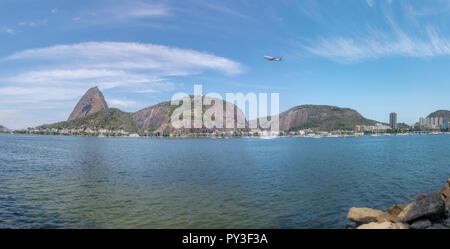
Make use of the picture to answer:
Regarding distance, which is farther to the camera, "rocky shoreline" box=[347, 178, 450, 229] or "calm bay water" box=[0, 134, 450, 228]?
"calm bay water" box=[0, 134, 450, 228]

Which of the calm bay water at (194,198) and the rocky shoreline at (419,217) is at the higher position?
the rocky shoreline at (419,217)

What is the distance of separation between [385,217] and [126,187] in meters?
28.6

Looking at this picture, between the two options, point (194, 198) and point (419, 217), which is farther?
point (194, 198)

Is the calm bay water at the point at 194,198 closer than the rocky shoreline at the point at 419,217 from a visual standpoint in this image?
No

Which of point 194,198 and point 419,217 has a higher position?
point 419,217

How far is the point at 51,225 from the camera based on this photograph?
18391mm

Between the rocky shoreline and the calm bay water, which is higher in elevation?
the rocky shoreline

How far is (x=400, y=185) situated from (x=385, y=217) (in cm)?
2003

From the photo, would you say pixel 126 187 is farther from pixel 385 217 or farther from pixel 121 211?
pixel 385 217
